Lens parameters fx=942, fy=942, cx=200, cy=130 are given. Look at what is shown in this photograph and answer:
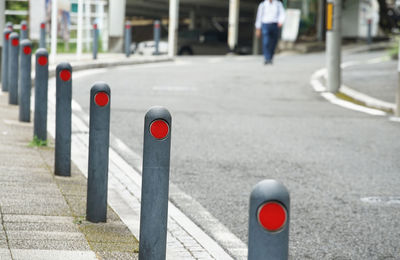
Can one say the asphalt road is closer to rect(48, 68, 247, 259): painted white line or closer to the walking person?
rect(48, 68, 247, 259): painted white line

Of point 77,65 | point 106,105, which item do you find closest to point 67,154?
point 106,105

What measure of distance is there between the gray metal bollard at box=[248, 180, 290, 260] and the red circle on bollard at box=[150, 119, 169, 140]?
1.50 meters

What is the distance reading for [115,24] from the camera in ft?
98.8

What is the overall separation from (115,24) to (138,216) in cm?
2454

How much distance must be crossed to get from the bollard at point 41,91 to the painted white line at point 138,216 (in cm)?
36

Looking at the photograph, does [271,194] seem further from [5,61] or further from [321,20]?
[321,20]

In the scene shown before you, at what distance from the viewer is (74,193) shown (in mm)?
6398

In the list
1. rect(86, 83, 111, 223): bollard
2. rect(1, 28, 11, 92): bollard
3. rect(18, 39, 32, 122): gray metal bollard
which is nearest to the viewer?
rect(86, 83, 111, 223): bollard

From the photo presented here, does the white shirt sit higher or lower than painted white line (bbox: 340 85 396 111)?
higher

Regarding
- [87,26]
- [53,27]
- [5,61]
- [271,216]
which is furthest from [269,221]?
[87,26]

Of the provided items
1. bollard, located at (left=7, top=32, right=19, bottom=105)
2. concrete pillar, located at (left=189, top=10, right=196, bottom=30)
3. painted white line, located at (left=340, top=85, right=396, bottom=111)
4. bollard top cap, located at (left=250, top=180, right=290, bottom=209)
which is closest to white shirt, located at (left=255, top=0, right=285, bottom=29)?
painted white line, located at (left=340, top=85, right=396, bottom=111)

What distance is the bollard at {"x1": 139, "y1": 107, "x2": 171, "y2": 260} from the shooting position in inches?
172

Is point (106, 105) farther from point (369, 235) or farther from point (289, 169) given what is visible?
point (289, 169)

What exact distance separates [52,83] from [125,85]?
47.7 inches
